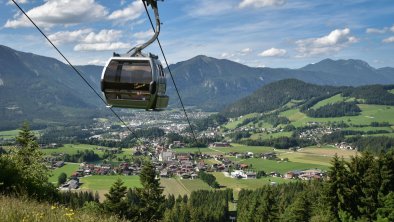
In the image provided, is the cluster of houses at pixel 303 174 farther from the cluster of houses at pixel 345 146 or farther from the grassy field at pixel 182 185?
the cluster of houses at pixel 345 146

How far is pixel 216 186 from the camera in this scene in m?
88.2

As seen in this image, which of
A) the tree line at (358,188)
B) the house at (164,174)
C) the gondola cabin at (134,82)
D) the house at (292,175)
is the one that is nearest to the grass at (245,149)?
the house at (292,175)

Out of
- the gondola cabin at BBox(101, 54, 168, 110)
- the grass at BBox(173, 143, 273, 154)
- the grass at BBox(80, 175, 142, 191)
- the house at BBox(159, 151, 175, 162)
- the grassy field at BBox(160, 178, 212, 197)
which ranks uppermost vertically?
the gondola cabin at BBox(101, 54, 168, 110)

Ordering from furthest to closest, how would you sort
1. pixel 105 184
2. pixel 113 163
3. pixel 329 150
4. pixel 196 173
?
1. pixel 329 150
2. pixel 113 163
3. pixel 196 173
4. pixel 105 184

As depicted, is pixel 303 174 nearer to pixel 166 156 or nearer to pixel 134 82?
pixel 166 156

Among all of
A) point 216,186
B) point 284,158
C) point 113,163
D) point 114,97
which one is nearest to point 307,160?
point 284,158

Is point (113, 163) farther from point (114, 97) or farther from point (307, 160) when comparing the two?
point (114, 97)

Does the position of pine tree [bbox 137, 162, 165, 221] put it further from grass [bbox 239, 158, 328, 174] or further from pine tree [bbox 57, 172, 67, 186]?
grass [bbox 239, 158, 328, 174]

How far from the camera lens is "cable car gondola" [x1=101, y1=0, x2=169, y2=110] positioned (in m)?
11.2

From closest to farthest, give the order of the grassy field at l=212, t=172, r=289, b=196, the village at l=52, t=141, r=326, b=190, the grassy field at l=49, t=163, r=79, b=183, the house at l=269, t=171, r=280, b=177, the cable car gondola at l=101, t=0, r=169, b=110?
the cable car gondola at l=101, t=0, r=169, b=110 < the grassy field at l=212, t=172, r=289, b=196 < the grassy field at l=49, t=163, r=79, b=183 < the village at l=52, t=141, r=326, b=190 < the house at l=269, t=171, r=280, b=177

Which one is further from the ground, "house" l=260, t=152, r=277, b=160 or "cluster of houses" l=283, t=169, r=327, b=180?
"house" l=260, t=152, r=277, b=160

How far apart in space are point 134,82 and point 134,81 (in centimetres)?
3

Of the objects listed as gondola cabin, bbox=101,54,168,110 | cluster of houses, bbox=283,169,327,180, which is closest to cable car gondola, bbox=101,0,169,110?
gondola cabin, bbox=101,54,168,110

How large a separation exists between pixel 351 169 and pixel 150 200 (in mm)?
15977
